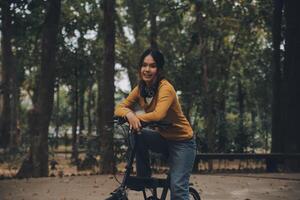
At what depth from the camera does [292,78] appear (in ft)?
48.0

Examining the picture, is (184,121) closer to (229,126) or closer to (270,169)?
(270,169)

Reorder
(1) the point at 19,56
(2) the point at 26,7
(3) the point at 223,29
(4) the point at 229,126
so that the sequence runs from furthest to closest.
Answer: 1. (1) the point at 19,56
2. (3) the point at 223,29
3. (4) the point at 229,126
4. (2) the point at 26,7

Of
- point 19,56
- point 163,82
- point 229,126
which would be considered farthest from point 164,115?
point 19,56

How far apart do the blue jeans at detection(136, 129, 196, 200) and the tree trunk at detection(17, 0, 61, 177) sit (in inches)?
391

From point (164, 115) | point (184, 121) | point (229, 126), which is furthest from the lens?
point (229, 126)

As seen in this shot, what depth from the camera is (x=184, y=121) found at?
4426mm

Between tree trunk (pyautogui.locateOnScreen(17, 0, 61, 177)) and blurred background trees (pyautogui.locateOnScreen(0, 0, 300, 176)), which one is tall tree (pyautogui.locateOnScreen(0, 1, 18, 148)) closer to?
blurred background trees (pyautogui.locateOnScreen(0, 0, 300, 176))

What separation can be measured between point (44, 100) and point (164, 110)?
409 inches

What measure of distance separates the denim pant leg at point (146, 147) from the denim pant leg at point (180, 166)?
8 centimetres

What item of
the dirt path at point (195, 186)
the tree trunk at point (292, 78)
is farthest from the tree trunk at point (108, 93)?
the tree trunk at point (292, 78)

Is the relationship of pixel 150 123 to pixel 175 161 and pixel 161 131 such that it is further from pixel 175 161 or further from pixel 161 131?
pixel 175 161

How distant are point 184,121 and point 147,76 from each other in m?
0.49

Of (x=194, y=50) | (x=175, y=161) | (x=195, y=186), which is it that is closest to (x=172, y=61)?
(x=194, y=50)

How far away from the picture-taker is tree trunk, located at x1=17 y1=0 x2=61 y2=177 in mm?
13969
